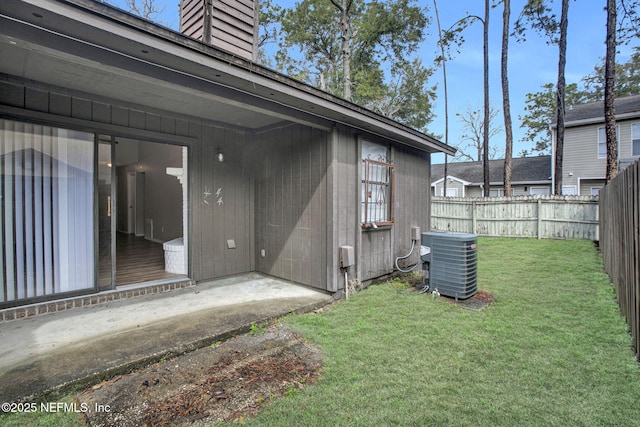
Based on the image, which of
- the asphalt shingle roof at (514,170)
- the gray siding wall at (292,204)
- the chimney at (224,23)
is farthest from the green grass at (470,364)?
the asphalt shingle roof at (514,170)

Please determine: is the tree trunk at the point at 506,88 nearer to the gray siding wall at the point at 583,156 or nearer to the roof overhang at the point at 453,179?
the gray siding wall at the point at 583,156

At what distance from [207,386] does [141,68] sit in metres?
2.47

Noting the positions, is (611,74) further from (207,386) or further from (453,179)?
(207,386)

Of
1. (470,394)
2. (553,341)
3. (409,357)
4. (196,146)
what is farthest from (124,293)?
(553,341)

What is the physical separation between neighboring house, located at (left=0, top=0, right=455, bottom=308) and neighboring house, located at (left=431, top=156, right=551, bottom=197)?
1306cm

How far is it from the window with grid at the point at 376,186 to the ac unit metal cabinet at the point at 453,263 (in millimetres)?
973

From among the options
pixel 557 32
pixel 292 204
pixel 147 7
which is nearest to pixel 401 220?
pixel 292 204

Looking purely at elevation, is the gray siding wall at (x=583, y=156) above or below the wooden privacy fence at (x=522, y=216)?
above

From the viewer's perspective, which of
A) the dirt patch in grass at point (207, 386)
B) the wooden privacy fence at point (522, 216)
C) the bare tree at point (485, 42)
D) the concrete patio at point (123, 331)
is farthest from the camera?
the bare tree at point (485, 42)

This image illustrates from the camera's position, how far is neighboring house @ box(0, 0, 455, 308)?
92.8 inches

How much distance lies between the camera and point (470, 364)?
2436 mm

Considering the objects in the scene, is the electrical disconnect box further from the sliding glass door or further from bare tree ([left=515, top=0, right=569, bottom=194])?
bare tree ([left=515, top=0, right=569, bottom=194])

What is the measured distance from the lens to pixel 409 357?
8.34 feet

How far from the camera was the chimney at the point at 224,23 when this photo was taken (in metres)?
3.99
